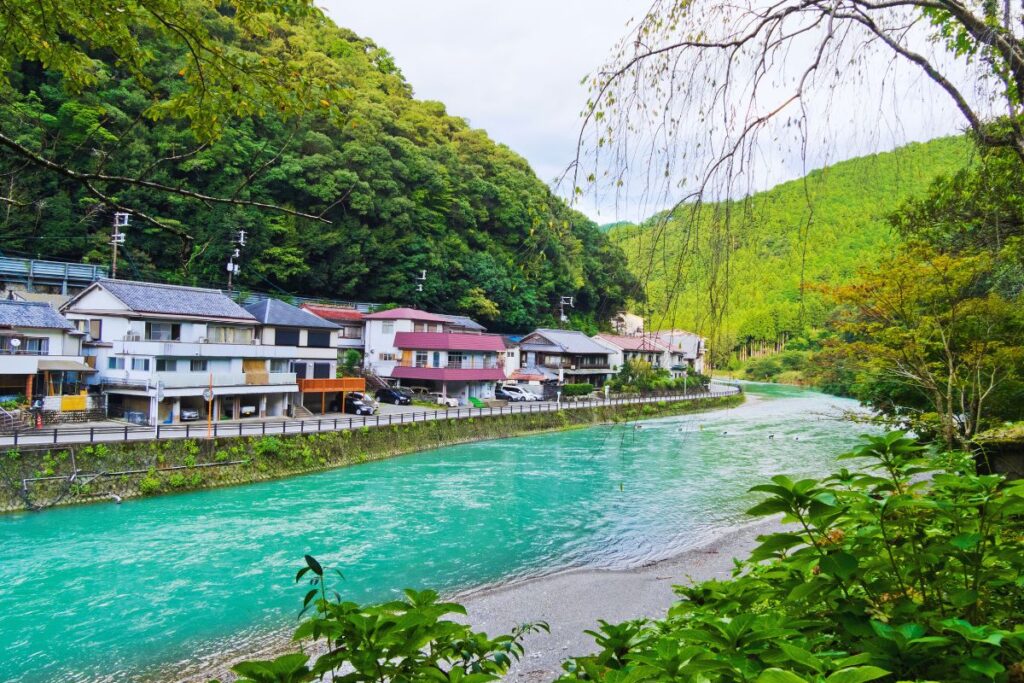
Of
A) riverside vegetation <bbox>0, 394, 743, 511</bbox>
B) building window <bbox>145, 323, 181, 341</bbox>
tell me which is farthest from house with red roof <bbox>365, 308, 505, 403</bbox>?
building window <bbox>145, 323, 181, 341</bbox>

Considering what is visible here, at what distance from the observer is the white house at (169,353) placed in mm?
19109

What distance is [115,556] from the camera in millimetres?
10844

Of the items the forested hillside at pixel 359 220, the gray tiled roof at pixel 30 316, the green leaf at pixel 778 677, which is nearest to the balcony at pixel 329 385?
the forested hillside at pixel 359 220

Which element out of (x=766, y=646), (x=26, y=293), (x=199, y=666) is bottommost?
(x=199, y=666)

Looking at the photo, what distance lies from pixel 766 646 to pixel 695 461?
2087 cm

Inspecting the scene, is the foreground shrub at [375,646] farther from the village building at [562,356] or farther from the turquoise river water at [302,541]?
the village building at [562,356]

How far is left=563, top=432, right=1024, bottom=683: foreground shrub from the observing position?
1.28 metres

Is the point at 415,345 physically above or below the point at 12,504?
above

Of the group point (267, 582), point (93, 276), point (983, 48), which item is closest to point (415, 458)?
point (267, 582)

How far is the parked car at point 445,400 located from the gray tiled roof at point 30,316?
15.2 meters

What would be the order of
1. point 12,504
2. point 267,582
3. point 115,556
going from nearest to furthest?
1. point 267,582
2. point 115,556
3. point 12,504

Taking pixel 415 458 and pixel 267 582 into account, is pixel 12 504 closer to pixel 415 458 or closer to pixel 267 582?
pixel 267 582

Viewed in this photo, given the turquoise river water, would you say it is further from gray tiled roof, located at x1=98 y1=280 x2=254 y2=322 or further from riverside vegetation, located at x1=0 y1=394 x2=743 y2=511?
gray tiled roof, located at x1=98 y1=280 x2=254 y2=322

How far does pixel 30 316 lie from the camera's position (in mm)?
18844
